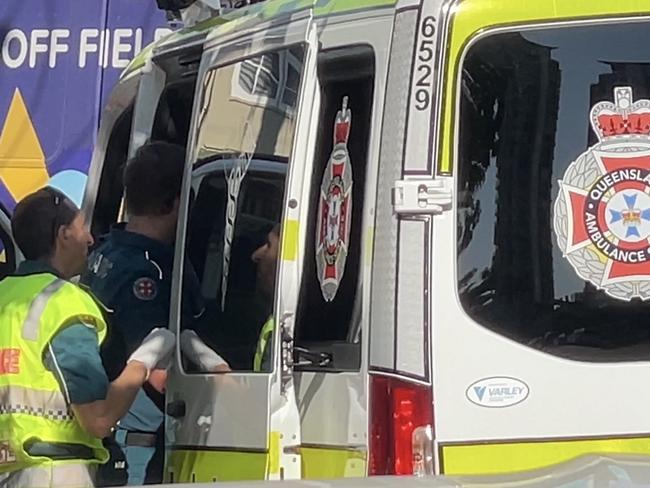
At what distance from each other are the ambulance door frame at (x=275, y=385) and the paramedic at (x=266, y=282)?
0.16 ft

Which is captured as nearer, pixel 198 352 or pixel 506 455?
pixel 506 455

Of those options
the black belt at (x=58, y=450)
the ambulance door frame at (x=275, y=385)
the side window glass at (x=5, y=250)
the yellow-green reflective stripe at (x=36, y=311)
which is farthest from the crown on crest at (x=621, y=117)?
the side window glass at (x=5, y=250)

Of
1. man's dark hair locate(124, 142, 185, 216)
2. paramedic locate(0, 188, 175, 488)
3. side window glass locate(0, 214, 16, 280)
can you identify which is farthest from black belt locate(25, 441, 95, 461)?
side window glass locate(0, 214, 16, 280)

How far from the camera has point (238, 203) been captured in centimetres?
433

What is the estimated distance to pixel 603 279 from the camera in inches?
132

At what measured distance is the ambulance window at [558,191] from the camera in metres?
3.34

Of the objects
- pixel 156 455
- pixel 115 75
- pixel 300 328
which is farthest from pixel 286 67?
pixel 115 75

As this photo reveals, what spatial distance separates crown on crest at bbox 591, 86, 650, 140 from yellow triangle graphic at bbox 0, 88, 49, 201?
17.3 ft

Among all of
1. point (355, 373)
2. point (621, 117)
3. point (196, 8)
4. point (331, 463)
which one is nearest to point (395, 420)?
point (355, 373)

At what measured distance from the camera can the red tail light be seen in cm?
331

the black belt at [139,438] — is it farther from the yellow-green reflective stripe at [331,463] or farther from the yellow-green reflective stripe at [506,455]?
the yellow-green reflective stripe at [506,455]

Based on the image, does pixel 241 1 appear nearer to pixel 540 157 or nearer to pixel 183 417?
pixel 183 417

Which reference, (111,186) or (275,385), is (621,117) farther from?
(111,186)

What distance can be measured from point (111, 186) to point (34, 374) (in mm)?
1693
